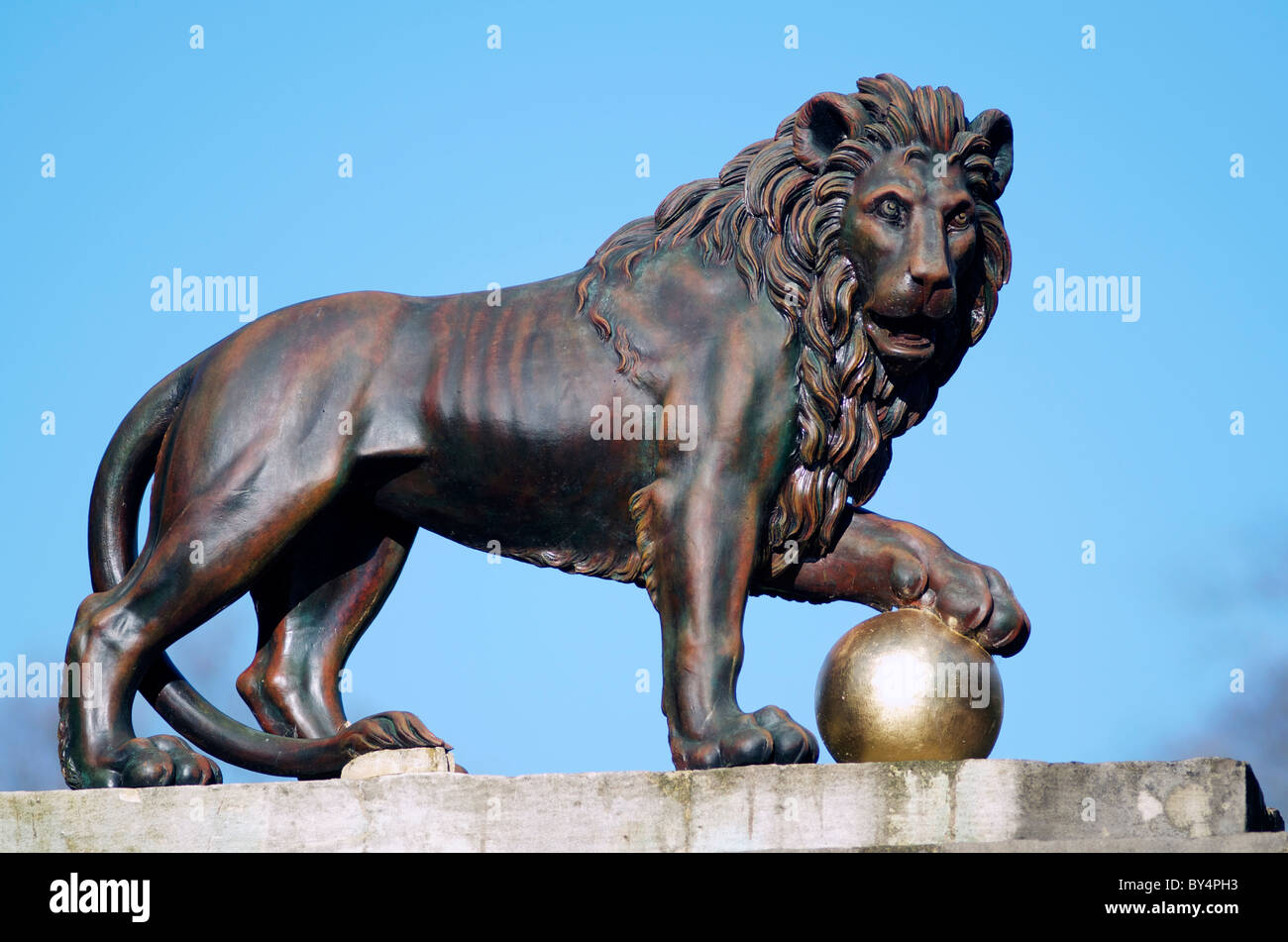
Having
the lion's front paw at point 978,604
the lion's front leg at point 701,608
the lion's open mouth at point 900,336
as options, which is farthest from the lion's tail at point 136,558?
the lion's open mouth at point 900,336

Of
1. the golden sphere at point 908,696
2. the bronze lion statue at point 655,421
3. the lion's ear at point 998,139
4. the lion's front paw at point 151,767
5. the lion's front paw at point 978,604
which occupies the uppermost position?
the lion's ear at point 998,139

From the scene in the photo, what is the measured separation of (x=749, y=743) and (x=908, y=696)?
0.64 m

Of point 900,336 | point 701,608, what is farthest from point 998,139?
point 701,608

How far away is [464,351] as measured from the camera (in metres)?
9.46

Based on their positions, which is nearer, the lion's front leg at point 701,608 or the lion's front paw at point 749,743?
the lion's front paw at point 749,743

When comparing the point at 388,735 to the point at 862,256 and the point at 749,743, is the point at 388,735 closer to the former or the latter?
the point at 749,743

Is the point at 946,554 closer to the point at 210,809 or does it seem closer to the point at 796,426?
the point at 796,426

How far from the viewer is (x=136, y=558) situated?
9.97 metres

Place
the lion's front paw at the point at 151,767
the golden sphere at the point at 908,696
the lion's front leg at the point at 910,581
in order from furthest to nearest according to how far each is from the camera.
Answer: the lion's front leg at the point at 910,581 → the lion's front paw at the point at 151,767 → the golden sphere at the point at 908,696

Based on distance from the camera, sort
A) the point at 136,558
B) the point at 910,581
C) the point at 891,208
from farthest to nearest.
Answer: the point at 136,558 < the point at 910,581 < the point at 891,208

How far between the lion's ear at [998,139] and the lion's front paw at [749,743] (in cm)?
252

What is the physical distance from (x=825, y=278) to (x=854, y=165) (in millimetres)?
501

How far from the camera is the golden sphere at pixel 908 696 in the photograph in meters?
8.34

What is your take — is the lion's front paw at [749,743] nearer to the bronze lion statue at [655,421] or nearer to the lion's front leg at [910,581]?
the bronze lion statue at [655,421]
